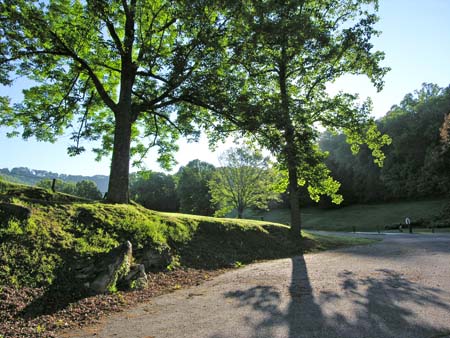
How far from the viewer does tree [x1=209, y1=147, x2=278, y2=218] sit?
42312mm

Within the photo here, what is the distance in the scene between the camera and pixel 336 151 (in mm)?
67688

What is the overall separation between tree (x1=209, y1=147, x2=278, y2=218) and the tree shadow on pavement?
34.6 m

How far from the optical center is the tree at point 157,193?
7400cm

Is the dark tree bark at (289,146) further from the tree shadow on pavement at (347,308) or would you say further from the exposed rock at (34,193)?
the exposed rock at (34,193)

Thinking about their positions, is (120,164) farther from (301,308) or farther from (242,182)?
(242,182)

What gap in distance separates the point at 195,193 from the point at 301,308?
55630 millimetres

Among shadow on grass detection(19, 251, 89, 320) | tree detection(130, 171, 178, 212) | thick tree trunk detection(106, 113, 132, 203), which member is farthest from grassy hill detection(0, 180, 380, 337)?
tree detection(130, 171, 178, 212)

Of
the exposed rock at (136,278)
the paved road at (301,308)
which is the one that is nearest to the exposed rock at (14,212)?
the exposed rock at (136,278)

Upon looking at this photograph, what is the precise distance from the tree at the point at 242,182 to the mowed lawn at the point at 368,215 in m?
13.1

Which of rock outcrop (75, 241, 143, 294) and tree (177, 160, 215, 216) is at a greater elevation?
tree (177, 160, 215, 216)

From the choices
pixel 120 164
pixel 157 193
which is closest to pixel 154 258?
pixel 120 164

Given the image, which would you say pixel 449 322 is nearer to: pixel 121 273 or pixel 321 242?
pixel 121 273

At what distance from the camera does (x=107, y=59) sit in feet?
44.5

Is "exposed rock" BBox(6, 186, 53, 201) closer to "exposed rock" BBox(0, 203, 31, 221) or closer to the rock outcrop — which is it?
"exposed rock" BBox(0, 203, 31, 221)
